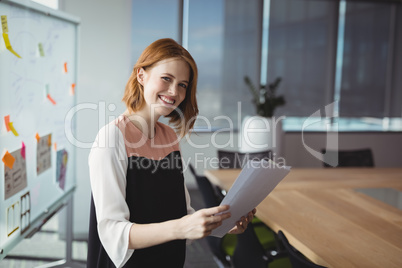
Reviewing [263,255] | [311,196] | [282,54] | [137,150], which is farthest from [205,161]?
[137,150]

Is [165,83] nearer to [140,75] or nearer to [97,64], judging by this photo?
[140,75]

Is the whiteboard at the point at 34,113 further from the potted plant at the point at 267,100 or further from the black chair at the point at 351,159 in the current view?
the potted plant at the point at 267,100

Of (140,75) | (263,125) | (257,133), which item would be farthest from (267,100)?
(140,75)

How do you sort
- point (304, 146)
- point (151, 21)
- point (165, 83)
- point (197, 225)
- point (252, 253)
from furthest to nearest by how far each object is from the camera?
1. point (304, 146)
2. point (151, 21)
3. point (252, 253)
4. point (165, 83)
5. point (197, 225)

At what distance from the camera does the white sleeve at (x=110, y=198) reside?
1203 mm

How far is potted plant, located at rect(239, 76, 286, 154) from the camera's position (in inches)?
209

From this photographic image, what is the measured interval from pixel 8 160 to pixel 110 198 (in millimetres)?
1019

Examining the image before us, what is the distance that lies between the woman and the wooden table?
477 millimetres

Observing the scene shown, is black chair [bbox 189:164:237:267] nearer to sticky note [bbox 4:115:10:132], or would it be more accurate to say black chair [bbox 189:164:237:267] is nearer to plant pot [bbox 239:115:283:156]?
sticky note [bbox 4:115:10:132]

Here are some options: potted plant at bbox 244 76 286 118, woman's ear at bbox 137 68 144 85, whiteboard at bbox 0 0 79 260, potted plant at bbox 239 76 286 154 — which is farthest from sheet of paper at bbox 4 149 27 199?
potted plant at bbox 244 76 286 118

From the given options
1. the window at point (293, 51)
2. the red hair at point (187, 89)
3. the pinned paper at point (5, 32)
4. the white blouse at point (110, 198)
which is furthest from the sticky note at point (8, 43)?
the window at point (293, 51)

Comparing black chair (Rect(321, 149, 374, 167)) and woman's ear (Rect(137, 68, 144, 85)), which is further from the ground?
woman's ear (Rect(137, 68, 144, 85))

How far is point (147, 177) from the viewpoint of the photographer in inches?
52.9

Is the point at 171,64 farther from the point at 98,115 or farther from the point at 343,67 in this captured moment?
the point at 343,67
